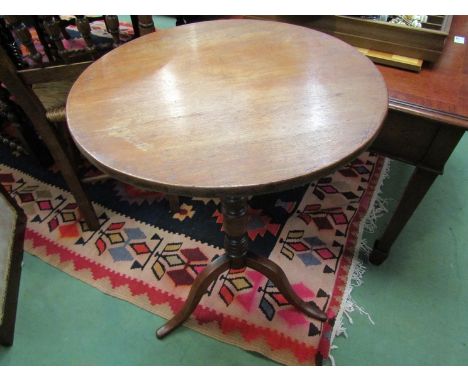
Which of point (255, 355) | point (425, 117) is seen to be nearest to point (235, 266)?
point (255, 355)

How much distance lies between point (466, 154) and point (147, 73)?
170cm

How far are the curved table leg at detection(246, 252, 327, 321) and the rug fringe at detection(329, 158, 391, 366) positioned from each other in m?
0.07

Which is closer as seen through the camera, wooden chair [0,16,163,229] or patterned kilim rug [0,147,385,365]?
wooden chair [0,16,163,229]

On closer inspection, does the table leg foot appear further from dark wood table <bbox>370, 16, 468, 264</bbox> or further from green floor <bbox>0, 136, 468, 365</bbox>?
dark wood table <bbox>370, 16, 468, 264</bbox>

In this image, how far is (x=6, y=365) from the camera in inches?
39.1

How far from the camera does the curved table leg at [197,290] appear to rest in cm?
95

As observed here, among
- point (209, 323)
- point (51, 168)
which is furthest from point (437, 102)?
point (51, 168)

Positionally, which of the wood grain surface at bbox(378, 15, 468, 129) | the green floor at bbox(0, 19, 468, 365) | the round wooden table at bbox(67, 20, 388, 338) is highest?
the round wooden table at bbox(67, 20, 388, 338)

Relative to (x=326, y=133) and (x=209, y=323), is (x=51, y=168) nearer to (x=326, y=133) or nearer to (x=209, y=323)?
(x=209, y=323)

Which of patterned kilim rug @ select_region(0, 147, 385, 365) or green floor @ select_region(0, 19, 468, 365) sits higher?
patterned kilim rug @ select_region(0, 147, 385, 365)

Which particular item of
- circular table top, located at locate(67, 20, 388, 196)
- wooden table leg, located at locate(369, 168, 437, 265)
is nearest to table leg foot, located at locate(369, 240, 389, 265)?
wooden table leg, located at locate(369, 168, 437, 265)

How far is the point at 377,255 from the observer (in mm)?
1172

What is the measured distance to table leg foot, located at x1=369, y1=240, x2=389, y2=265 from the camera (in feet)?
3.79

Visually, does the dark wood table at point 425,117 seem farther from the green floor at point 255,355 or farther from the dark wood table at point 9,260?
the dark wood table at point 9,260
